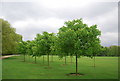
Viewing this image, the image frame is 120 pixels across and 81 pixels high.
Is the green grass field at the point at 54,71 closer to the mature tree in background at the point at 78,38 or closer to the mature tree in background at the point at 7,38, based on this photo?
the mature tree in background at the point at 78,38

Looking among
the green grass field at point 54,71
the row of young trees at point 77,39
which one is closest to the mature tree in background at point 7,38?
the green grass field at point 54,71

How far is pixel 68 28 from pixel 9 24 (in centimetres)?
4987

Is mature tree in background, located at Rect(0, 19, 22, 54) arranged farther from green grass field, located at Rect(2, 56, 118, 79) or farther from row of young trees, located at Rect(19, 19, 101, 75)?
row of young trees, located at Rect(19, 19, 101, 75)

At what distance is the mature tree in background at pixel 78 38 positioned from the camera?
2247cm

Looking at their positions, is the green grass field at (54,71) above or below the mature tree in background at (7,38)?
below

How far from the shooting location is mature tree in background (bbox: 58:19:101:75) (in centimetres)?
2247

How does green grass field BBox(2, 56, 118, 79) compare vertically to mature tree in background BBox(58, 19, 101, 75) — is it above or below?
below

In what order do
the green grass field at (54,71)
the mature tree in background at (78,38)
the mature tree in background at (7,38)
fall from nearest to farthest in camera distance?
the green grass field at (54,71) → the mature tree in background at (78,38) → the mature tree in background at (7,38)

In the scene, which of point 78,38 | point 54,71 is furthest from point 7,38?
point 78,38

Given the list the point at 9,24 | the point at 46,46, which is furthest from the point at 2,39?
the point at 46,46

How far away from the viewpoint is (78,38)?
22906mm

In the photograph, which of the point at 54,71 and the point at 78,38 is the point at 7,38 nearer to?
the point at 54,71

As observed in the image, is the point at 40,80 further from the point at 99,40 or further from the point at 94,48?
the point at 99,40

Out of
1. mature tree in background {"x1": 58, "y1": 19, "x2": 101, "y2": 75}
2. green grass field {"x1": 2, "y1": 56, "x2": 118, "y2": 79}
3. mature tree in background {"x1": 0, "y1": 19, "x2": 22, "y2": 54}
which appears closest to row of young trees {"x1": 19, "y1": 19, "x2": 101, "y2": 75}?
mature tree in background {"x1": 58, "y1": 19, "x2": 101, "y2": 75}
